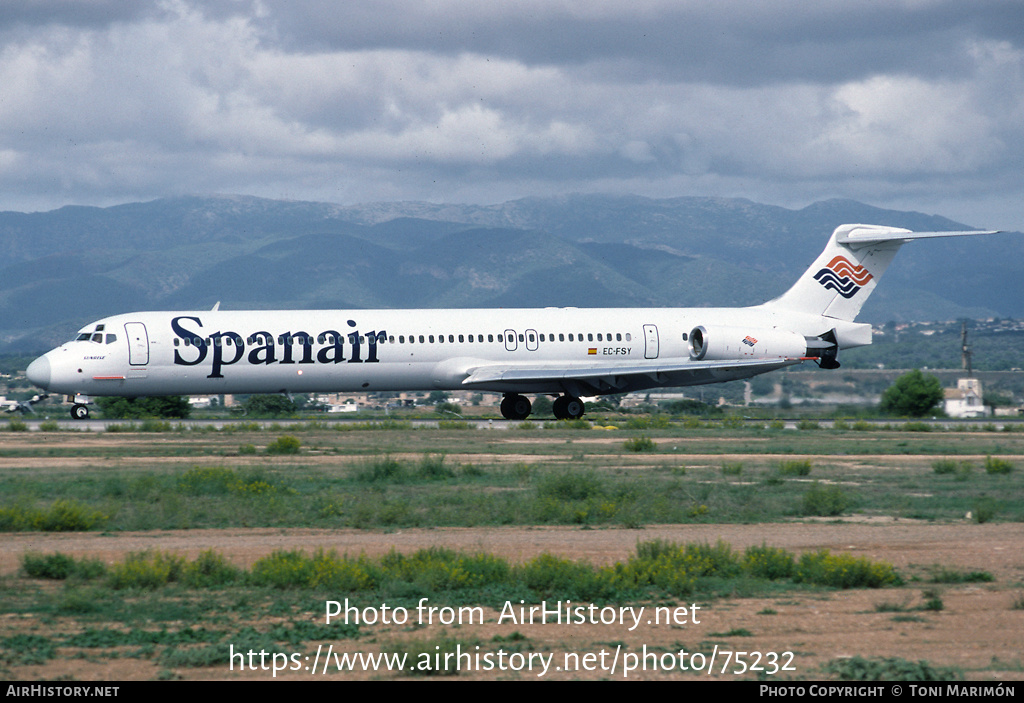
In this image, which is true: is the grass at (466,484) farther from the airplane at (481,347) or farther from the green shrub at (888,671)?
the green shrub at (888,671)

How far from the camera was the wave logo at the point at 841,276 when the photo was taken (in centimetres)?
4428

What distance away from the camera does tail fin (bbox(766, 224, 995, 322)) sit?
145 ft

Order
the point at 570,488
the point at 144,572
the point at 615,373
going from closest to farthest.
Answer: the point at 144,572 → the point at 570,488 → the point at 615,373

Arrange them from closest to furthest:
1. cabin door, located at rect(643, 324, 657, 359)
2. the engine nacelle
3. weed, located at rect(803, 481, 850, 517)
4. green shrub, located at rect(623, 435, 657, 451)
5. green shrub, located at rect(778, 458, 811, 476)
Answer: weed, located at rect(803, 481, 850, 517), green shrub, located at rect(778, 458, 811, 476), green shrub, located at rect(623, 435, 657, 451), the engine nacelle, cabin door, located at rect(643, 324, 657, 359)

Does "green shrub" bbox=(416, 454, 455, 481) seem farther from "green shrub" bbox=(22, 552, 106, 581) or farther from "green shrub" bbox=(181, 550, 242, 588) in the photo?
"green shrub" bbox=(22, 552, 106, 581)

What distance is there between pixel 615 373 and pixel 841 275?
11.6m

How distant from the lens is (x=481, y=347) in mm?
39031

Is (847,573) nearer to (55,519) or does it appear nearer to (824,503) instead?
(824,503)

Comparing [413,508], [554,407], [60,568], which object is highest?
[554,407]

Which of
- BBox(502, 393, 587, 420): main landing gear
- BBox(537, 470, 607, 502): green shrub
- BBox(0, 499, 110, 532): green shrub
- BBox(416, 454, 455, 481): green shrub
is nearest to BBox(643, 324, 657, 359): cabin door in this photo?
BBox(502, 393, 587, 420): main landing gear

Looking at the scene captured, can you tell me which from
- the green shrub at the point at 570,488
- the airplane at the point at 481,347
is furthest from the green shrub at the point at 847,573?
the airplane at the point at 481,347

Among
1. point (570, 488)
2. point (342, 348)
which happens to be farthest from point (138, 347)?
point (570, 488)

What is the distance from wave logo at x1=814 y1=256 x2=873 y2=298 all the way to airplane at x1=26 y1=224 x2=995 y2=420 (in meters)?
0.04
